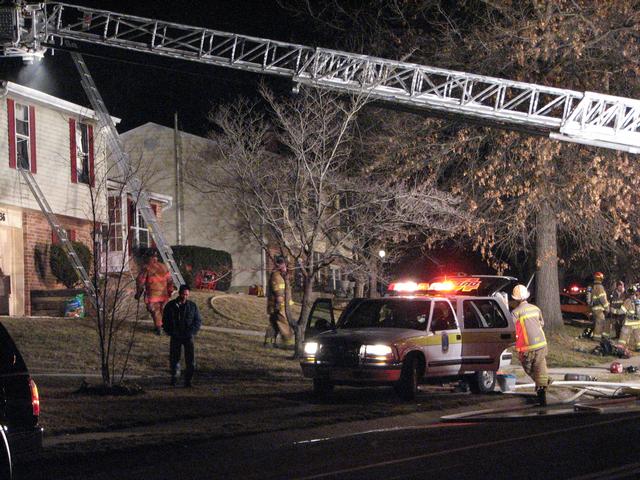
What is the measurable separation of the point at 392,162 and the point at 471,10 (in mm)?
4193

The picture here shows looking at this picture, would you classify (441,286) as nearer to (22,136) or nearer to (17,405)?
(17,405)

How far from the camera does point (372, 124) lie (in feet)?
80.5

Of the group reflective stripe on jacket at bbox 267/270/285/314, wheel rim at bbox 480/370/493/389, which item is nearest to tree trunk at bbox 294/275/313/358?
reflective stripe on jacket at bbox 267/270/285/314

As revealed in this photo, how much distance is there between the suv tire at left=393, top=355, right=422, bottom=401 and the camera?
14062mm

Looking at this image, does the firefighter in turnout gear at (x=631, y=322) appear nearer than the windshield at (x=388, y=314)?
No

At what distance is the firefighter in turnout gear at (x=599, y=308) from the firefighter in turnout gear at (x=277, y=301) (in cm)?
877

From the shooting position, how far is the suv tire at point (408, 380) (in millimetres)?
14062

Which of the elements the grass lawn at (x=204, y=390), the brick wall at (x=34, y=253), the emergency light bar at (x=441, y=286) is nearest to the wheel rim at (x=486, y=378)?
the grass lawn at (x=204, y=390)

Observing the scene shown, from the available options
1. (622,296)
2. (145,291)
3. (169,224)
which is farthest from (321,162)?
(169,224)

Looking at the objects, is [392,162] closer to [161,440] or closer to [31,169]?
[31,169]

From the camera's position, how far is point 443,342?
48.2 ft

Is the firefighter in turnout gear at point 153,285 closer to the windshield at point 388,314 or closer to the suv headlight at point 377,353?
the windshield at point 388,314

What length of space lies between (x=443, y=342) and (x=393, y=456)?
555cm

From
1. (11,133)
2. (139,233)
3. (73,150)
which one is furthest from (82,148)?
(139,233)
